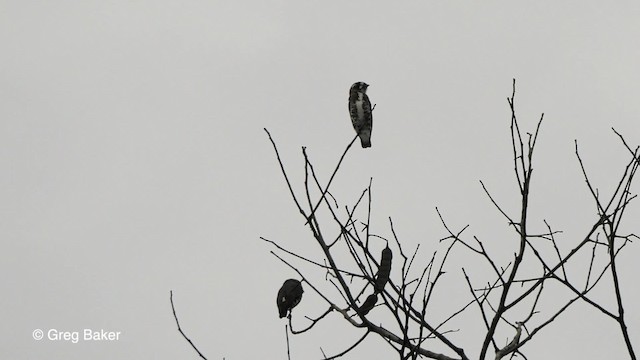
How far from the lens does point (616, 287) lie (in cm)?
329

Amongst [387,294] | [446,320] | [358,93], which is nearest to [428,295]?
[387,294]

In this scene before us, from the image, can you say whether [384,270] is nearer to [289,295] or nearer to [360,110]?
[289,295]

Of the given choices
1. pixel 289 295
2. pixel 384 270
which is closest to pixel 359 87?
pixel 289 295

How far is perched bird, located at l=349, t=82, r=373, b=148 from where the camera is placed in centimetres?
887

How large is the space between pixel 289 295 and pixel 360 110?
15.5 ft

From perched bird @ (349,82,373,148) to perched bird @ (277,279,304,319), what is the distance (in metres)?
4.31

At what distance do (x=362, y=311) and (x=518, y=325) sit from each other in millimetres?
908

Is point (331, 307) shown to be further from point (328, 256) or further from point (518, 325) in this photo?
point (518, 325)

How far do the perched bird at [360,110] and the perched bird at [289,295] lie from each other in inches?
170

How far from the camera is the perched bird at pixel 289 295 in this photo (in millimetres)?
4508

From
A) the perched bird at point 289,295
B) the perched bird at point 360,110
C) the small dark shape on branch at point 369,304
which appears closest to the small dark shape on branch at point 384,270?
the small dark shape on branch at point 369,304

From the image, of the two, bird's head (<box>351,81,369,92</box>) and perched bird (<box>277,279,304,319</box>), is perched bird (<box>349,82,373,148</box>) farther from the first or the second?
perched bird (<box>277,279,304,319</box>)

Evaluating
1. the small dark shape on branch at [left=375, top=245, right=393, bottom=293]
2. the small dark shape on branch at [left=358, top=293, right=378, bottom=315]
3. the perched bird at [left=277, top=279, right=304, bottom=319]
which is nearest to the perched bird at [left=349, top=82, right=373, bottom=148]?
the perched bird at [left=277, top=279, right=304, bottom=319]

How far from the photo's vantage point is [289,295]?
14.8ft
